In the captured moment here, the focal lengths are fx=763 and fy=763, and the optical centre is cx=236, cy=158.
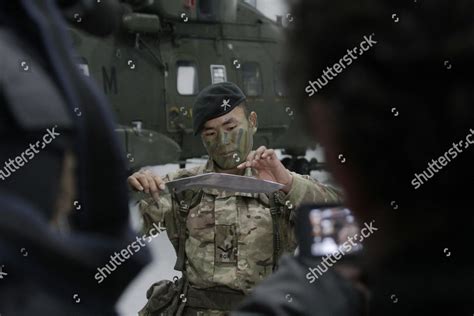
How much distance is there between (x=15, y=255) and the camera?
33.6 inches

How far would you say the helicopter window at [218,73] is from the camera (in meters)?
10.9

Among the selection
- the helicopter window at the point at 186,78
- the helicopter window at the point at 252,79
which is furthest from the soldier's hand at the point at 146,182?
the helicopter window at the point at 252,79

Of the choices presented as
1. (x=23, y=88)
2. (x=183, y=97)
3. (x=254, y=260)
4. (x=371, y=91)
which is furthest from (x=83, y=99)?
(x=183, y=97)

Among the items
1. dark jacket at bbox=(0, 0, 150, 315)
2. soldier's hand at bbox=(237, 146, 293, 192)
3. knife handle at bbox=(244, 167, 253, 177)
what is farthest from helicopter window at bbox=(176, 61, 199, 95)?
dark jacket at bbox=(0, 0, 150, 315)

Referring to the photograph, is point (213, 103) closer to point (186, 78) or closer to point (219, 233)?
point (219, 233)

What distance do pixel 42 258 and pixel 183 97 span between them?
959 centimetres

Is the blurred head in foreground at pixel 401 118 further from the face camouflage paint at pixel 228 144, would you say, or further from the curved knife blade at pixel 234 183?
the face camouflage paint at pixel 228 144

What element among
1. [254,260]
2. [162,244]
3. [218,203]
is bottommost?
[162,244]

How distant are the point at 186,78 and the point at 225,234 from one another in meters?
7.57

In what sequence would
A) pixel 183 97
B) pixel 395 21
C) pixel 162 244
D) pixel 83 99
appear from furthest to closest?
pixel 183 97, pixel 162 244, pixel 83 99, pixel 395 21

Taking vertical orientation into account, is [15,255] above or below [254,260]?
above

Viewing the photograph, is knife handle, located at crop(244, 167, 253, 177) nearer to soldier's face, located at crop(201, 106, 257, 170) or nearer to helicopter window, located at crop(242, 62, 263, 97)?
soldier's face, located at crop(201, 106, 257, 170)

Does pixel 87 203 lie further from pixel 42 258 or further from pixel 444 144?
pixel 444 144

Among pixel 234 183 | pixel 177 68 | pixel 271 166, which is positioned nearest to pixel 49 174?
pixel 234 183
